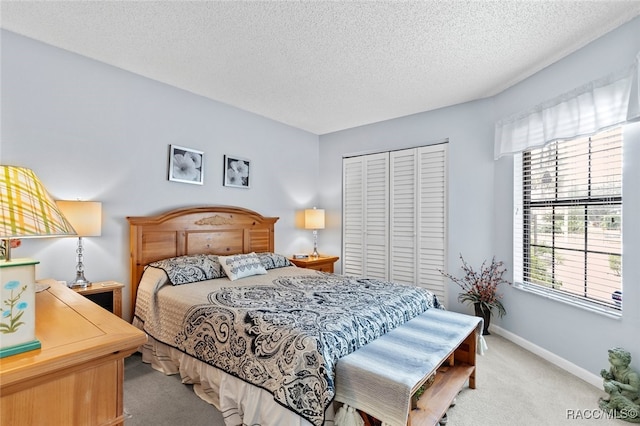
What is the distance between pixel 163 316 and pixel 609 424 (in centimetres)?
318

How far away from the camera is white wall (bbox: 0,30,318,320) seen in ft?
8.11

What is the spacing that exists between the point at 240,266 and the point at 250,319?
126 centimetres

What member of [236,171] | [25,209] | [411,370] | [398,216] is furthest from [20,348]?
[398,216]

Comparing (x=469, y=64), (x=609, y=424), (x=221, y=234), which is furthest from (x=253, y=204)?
(x=609, y=424)

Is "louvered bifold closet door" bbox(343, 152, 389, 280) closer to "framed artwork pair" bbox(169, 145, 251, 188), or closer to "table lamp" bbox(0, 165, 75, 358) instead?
"framed artwork pair" bbox(169, 145, 251, 188)

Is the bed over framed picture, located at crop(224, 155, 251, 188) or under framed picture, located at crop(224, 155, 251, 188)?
under

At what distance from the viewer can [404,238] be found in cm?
427

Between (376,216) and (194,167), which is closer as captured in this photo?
(194,167)

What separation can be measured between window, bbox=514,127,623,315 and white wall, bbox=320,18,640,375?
4.7 inches

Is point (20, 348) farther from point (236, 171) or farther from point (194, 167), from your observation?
point (236, 171)

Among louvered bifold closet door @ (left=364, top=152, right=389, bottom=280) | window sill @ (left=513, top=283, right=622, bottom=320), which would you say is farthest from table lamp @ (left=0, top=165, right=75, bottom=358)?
louvered bifold closet door @ (left=364, top=152, right=389, bottom=280)

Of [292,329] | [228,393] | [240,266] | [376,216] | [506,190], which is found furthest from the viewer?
[376,216]

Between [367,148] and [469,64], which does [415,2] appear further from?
[367,148]

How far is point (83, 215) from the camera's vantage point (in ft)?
8.20
